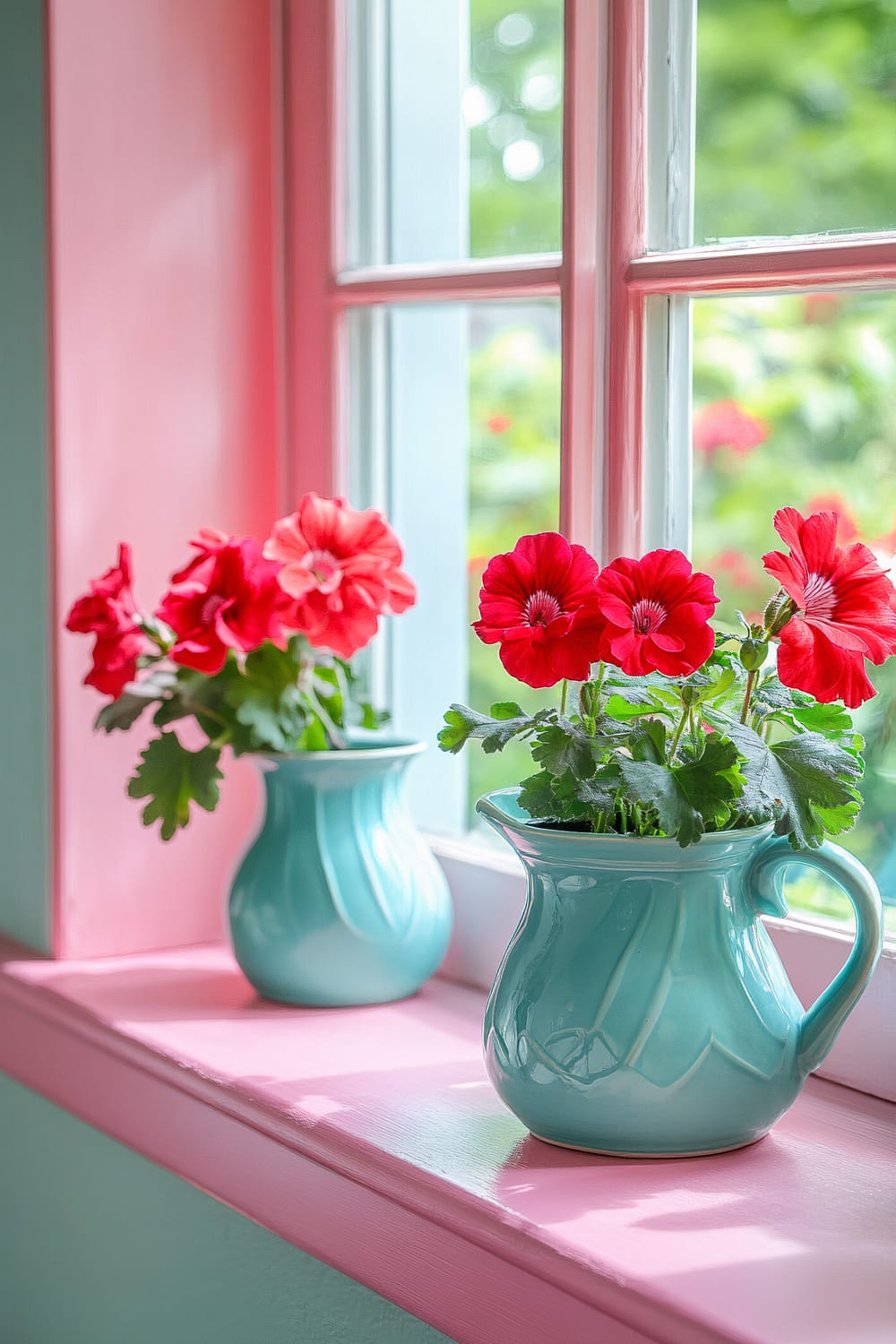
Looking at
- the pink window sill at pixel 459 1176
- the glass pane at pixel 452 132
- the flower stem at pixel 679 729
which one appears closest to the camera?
the pink window sill at pixel 459 1176

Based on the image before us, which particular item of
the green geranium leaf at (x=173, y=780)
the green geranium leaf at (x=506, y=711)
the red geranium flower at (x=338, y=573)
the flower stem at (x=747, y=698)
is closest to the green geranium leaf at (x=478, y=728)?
the green geranium leaf at (x=506, y=711)

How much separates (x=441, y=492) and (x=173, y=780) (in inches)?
16.0

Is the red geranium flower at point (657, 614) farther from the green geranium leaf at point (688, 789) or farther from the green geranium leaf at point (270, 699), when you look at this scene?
the green geranium leaf at point (270, 699)

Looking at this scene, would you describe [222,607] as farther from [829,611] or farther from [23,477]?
[829,611]

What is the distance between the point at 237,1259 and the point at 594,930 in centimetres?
43

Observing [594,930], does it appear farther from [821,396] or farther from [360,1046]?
[821,396]

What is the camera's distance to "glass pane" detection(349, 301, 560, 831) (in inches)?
51.5

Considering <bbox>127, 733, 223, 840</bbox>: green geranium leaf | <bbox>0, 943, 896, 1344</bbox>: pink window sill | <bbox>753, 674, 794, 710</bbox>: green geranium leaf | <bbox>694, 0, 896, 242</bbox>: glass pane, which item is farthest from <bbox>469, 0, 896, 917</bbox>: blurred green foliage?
<bbox>127, 733, 223, 840</bbox>: green geranium leaf

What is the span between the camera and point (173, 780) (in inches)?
44.1

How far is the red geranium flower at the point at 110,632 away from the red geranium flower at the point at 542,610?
381mm

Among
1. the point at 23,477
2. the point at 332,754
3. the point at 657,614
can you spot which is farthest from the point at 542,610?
the point at 23,477

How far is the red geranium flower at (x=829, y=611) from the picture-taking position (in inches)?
30.0

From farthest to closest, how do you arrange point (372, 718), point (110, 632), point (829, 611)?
1. point (372, 718)
2. point (110, 632)
3. point (829, 611)

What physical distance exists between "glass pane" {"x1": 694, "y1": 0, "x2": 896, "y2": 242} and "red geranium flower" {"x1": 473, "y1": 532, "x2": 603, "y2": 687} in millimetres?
334
